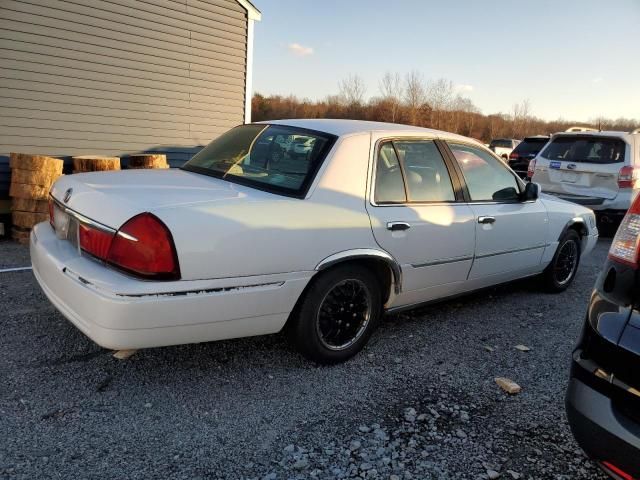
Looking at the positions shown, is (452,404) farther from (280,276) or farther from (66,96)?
(66,96)

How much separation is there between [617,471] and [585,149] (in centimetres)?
750

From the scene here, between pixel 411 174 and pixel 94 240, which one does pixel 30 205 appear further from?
pixel 411 174

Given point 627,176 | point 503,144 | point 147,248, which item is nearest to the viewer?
point 147,248

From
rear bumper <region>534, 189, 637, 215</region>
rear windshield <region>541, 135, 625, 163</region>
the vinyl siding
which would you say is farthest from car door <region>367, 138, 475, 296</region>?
the vinyl siding

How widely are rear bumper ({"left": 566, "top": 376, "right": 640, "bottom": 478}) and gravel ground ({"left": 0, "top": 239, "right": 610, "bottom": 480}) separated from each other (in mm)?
512

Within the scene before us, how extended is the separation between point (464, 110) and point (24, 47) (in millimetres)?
45730

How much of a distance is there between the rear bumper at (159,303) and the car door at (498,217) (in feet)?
5.65

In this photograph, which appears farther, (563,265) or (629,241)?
(563,265)

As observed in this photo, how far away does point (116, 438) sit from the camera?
242 centimetres

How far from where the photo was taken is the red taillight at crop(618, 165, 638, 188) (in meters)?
7.68

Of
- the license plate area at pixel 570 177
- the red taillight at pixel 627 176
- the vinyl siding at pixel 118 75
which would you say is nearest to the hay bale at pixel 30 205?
the vinyl siding at pixel 118 75

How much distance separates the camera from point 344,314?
10.6 ft

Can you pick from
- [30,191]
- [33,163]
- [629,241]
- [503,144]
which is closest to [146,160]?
[33,163]

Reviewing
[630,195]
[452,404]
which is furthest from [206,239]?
[630,195]
